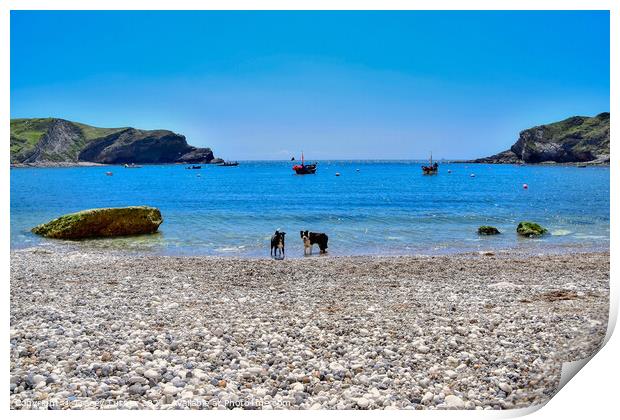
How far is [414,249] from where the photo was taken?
688 inches

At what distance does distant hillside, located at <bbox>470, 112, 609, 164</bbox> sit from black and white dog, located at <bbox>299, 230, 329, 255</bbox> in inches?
332

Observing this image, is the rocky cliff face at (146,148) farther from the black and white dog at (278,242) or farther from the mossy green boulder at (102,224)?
the black and white dog at (278,242)

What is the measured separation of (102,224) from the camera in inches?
800

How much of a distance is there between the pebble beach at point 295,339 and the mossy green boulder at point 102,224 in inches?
354

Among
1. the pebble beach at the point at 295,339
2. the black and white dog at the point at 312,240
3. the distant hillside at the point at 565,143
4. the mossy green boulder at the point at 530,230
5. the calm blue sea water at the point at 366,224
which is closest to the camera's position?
the pebble beach at the point at 295,339

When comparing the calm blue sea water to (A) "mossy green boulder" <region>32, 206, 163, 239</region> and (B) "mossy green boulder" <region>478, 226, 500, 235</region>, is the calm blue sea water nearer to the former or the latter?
(B) "mossy green boulder" <region>478, 226, 500, 235</region>

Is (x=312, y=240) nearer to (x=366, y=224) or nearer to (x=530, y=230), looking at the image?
(x=366, y=224)

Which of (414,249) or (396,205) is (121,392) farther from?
(396,205)

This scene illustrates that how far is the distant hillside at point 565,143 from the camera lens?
14.4 m

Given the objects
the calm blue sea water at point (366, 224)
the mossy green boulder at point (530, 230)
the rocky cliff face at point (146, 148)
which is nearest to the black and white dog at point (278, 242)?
the calm blue sea water at point (366, 224)

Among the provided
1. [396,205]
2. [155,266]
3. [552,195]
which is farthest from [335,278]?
[552,195]

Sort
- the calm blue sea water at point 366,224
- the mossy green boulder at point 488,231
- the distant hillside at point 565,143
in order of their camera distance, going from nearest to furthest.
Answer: the distant hillside at point 565,143 < the calm blue sea water at point 366,224 < the mossy green boulder at point 488,231

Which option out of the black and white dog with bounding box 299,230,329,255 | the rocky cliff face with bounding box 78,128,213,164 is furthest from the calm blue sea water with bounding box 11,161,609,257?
the rocky cliff face with bounding box 78,128,213,164
